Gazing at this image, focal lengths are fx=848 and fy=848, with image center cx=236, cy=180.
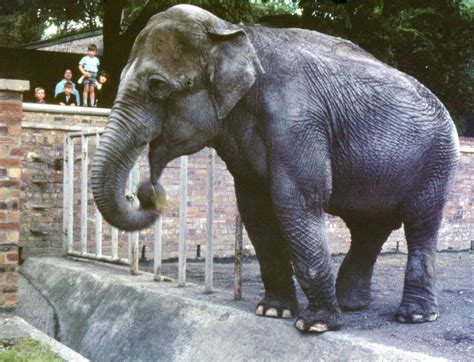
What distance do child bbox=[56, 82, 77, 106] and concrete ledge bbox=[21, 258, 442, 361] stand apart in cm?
838

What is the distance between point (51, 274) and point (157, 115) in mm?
4677

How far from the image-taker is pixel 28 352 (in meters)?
5.39

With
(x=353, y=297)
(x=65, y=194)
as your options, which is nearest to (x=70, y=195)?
(x=65, y=194)

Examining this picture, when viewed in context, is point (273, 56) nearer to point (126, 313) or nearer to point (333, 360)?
point (333, 360)

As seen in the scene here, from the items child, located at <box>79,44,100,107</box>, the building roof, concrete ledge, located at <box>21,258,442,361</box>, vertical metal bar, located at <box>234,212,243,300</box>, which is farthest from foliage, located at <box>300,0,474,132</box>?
vertical metal bar, located at <box>234,212,243,300</box>

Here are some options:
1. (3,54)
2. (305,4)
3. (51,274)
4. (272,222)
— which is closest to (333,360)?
(272,222)

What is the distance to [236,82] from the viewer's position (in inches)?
187

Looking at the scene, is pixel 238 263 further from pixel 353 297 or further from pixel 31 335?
pixel 31 335

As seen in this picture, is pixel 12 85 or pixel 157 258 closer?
pixel 12 85

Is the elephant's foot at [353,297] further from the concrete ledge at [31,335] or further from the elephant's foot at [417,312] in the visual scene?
the concrete ledge at [31,335]

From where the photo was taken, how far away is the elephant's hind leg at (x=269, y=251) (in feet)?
17.7

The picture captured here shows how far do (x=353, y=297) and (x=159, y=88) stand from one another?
6.73ft

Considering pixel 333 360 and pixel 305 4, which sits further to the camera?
pixel 305 4

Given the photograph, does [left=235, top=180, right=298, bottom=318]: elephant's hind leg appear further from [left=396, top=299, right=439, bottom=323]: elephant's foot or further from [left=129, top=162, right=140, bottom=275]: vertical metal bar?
[left=129, top=162, right=140, bottom=275]: vertical metal bar
